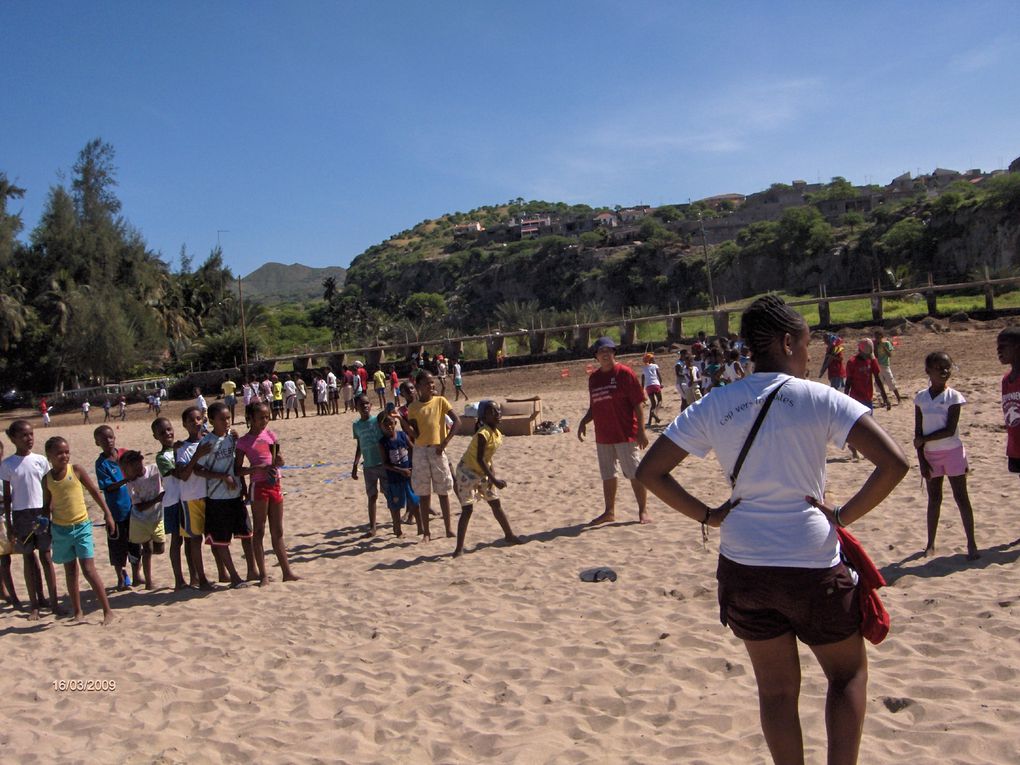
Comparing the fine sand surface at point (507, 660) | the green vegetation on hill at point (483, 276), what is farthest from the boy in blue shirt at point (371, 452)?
the green vegetation on hill at point (483, 276)

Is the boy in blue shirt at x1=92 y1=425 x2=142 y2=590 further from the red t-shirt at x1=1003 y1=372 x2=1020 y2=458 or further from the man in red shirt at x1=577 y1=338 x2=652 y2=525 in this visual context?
the red t-shirt at x1=1003 y1=372 x2=1020 y2=458

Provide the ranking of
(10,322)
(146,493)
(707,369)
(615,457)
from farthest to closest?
1. (10,322)
2. (707,369)
3. (615,457)
4. (146,493)

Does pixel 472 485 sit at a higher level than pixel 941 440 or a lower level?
lower

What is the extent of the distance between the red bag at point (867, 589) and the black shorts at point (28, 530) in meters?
6.05

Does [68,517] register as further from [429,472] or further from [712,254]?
[712,254]

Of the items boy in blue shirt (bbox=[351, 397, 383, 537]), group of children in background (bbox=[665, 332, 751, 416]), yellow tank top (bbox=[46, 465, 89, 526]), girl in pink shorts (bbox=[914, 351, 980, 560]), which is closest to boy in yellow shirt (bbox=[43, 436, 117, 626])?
yellow tank top (bbox=[46, 465, 89, 526])

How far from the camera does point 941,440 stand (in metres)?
5.70

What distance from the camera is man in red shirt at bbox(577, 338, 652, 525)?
25.3ft

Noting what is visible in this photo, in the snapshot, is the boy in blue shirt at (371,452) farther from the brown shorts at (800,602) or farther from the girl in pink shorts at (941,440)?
the brown shorts at (800,602)

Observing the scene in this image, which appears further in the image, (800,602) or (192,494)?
(192,494)

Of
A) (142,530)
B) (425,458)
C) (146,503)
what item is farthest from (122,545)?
(425,458)

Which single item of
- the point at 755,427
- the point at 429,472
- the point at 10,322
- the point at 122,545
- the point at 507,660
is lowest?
the point at 507,660
